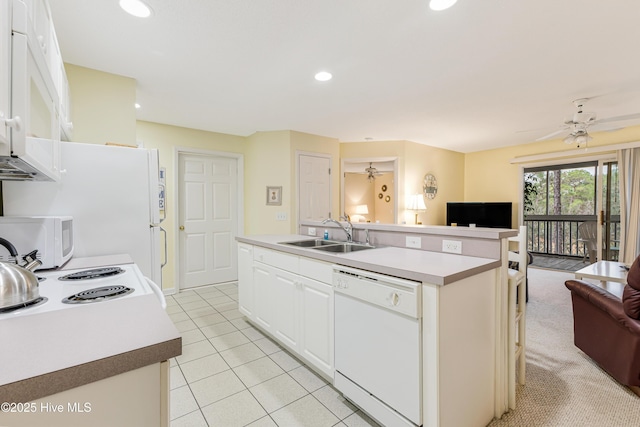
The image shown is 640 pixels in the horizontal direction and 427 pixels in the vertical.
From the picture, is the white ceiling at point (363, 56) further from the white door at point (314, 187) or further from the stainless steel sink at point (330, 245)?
the stainless steel sink at point (330, 245)

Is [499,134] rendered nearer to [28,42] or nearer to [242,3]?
[242,3]

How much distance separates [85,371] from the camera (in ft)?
2.04

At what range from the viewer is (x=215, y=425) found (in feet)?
5.39

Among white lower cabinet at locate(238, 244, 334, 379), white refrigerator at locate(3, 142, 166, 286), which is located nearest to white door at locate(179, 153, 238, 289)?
white lower cabinet at locate(238, 244, 334, 379)

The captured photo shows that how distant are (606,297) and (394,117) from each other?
9.58 feet

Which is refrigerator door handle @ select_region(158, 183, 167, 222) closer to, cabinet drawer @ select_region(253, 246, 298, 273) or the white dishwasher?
cabinet drawer @ select_region(253, 246, 298, 273)

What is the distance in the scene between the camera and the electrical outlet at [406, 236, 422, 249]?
2.10 m

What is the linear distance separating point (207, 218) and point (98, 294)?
354 cm

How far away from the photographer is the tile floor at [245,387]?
169 cm

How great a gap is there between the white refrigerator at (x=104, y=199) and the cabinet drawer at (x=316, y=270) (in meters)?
1.25

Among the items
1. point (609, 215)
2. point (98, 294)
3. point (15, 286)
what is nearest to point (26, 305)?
point (15, 286)

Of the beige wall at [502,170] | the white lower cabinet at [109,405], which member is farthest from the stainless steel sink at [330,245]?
the beige wall at [502,170]

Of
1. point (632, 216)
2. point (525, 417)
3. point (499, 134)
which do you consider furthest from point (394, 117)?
point (632, 216)

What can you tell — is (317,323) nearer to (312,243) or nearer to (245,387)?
(245,387)
